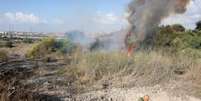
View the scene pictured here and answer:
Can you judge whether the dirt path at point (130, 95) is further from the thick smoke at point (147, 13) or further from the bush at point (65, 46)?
the bush at point (65, 46)

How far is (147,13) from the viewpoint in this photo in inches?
786

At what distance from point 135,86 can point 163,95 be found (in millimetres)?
1382

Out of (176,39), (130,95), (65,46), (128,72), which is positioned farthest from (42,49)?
(130,95)

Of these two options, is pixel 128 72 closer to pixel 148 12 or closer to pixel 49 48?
pixel 148 12

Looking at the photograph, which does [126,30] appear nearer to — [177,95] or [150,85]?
[150,85]

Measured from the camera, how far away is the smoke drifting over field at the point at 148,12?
19359mm

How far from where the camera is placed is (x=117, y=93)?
11.6 m

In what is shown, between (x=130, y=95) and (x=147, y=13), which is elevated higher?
(x=147, y=13)

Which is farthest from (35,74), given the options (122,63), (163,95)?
(163,95)

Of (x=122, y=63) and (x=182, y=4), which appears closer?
(x=122, y=63)

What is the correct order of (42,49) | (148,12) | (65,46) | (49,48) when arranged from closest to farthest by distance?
(148,12) → (65,46) → (42,49) → (49,48)

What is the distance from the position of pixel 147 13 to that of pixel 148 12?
102 millimetres

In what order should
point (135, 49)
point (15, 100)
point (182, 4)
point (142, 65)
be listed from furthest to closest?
1. point (135, 49)
2. point (182, 4)
3. point (142, 65)
4. point (15, 100)

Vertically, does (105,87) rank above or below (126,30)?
below
